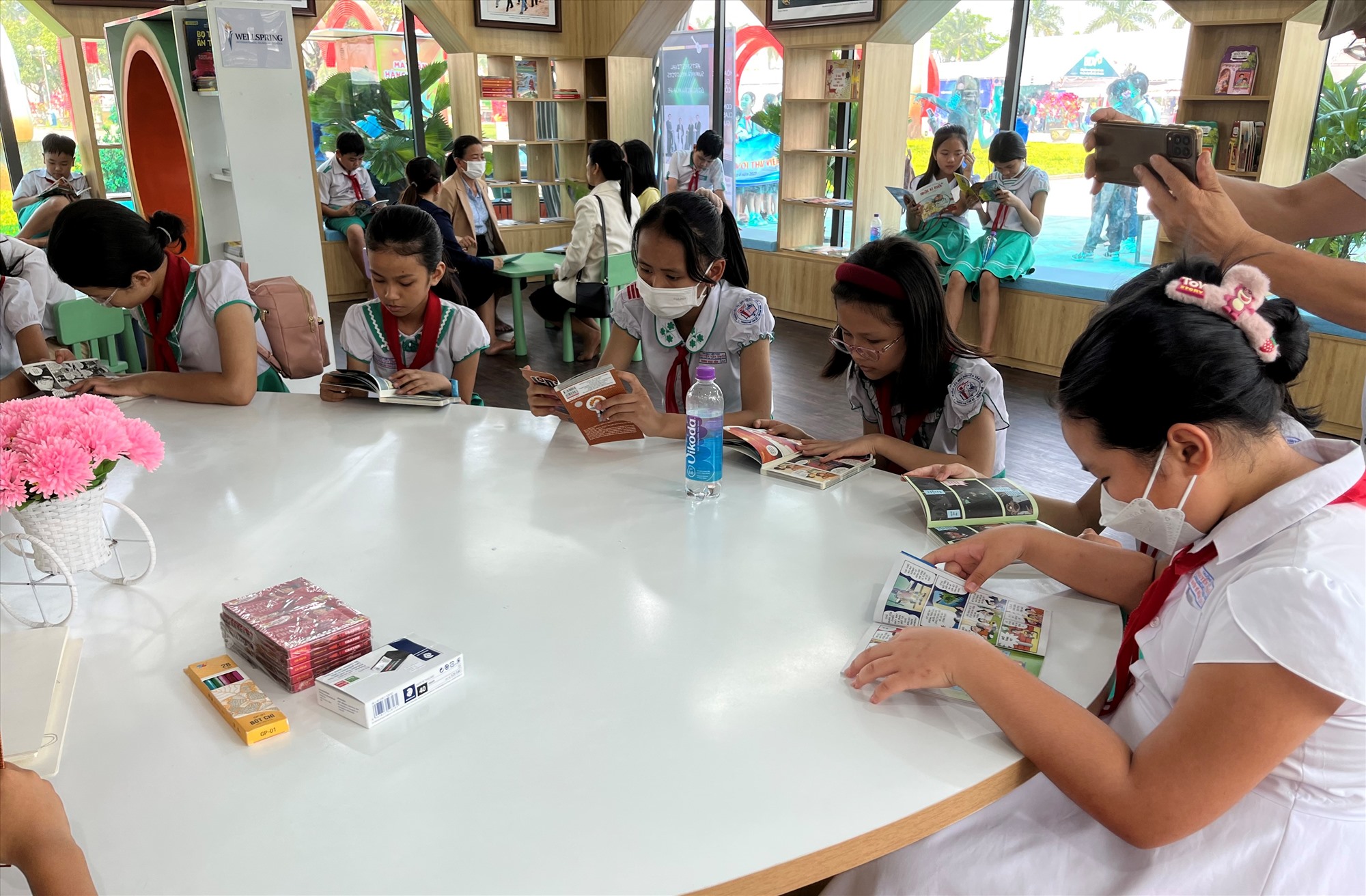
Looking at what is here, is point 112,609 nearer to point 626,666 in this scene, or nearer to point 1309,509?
point 626,666

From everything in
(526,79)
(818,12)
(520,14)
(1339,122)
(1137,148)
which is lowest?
(1137,148)

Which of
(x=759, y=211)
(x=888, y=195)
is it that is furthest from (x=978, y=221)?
(x=759, y=211)

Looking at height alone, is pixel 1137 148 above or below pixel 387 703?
above

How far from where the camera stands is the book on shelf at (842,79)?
259 inches

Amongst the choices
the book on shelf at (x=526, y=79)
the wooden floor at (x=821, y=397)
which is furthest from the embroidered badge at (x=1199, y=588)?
the book on shelf at (x=526, y=79)

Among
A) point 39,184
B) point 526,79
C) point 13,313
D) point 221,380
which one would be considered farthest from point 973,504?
point 526,79

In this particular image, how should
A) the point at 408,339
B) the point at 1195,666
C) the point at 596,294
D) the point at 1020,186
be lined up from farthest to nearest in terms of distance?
the point at 1020,186
the point at 596,294
the point at 408,339
the point at 1195,666

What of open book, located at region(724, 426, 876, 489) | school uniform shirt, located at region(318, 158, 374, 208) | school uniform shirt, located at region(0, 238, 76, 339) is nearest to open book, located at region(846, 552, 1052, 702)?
open book, located at region(724, 426, 876, 489)

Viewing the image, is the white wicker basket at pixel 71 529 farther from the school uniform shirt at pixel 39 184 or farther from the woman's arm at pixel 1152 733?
the school uniform shirt at pixel 39 184

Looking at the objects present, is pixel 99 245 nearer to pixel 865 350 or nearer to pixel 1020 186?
pixel 865 350

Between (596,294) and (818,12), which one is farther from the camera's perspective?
(818,12)

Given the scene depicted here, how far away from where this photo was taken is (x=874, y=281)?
200 cm

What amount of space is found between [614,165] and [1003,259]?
8.25ft

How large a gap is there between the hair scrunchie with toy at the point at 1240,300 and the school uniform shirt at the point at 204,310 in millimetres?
2262
